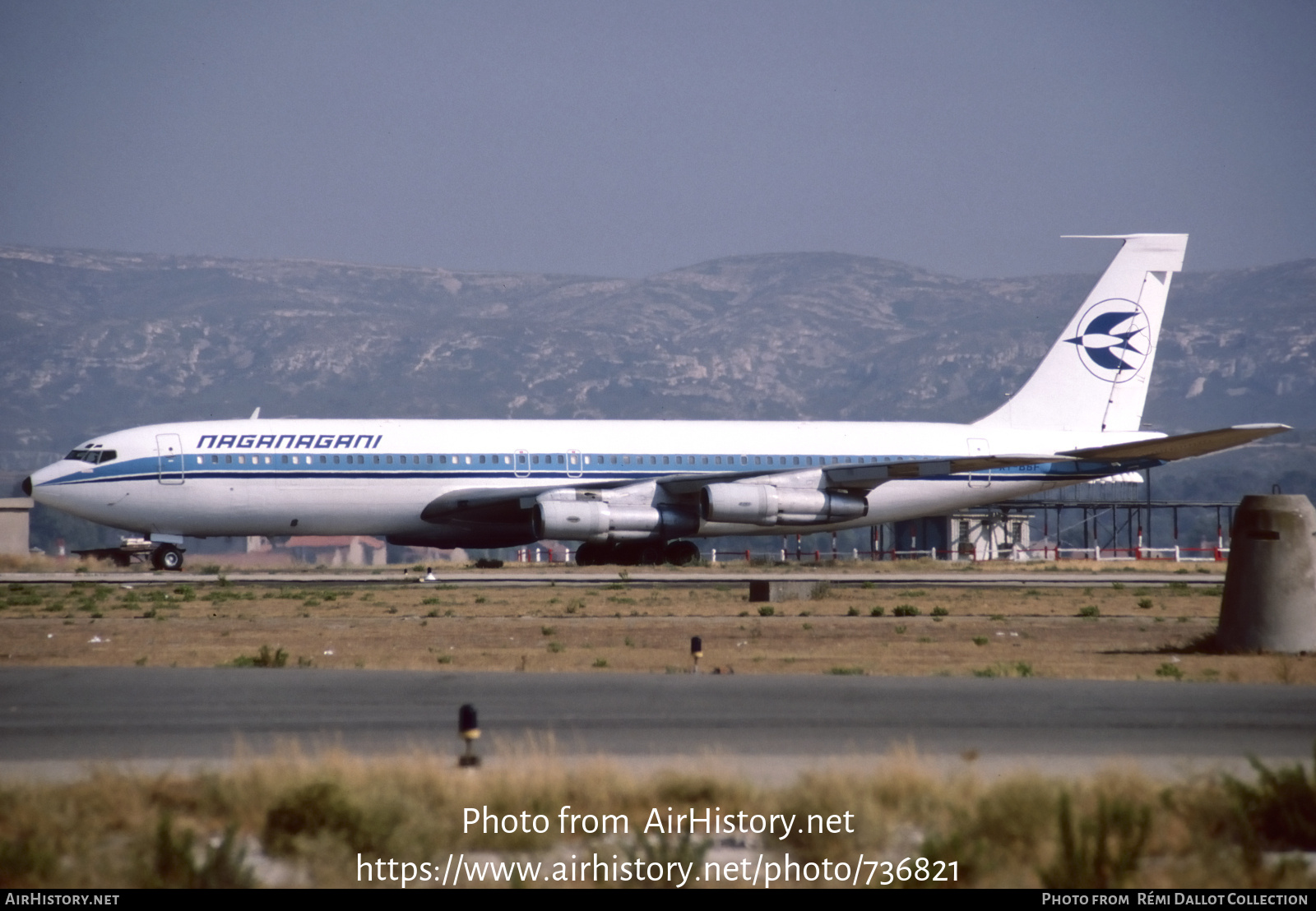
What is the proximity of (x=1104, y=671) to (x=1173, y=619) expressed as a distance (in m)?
9.82

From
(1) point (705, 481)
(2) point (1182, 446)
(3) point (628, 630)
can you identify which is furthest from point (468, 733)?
(2) point (1182, 446)

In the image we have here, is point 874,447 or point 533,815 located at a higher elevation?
point 874,447

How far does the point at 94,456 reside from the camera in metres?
42.8

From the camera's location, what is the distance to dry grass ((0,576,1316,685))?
21.9m

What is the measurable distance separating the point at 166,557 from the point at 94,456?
405 centimetres

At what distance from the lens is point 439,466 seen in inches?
1751

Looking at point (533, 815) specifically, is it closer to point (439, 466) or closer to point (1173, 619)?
point (1173, 619)

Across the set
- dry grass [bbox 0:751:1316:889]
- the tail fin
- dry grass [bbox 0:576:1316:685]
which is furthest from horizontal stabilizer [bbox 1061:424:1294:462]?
dry grass [bbox 0:751:1316:889]

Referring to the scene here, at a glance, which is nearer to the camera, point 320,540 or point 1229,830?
point 1229,830

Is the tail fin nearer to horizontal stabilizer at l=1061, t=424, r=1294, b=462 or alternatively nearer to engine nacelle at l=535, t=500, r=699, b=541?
horizontal stabilizer at l=1061, t=424, r=1294, b=462

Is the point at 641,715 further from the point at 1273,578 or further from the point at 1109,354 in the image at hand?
the point at 1109,354

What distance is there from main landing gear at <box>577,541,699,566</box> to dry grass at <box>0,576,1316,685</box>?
852cm

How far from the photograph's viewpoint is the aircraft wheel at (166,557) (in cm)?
4512
